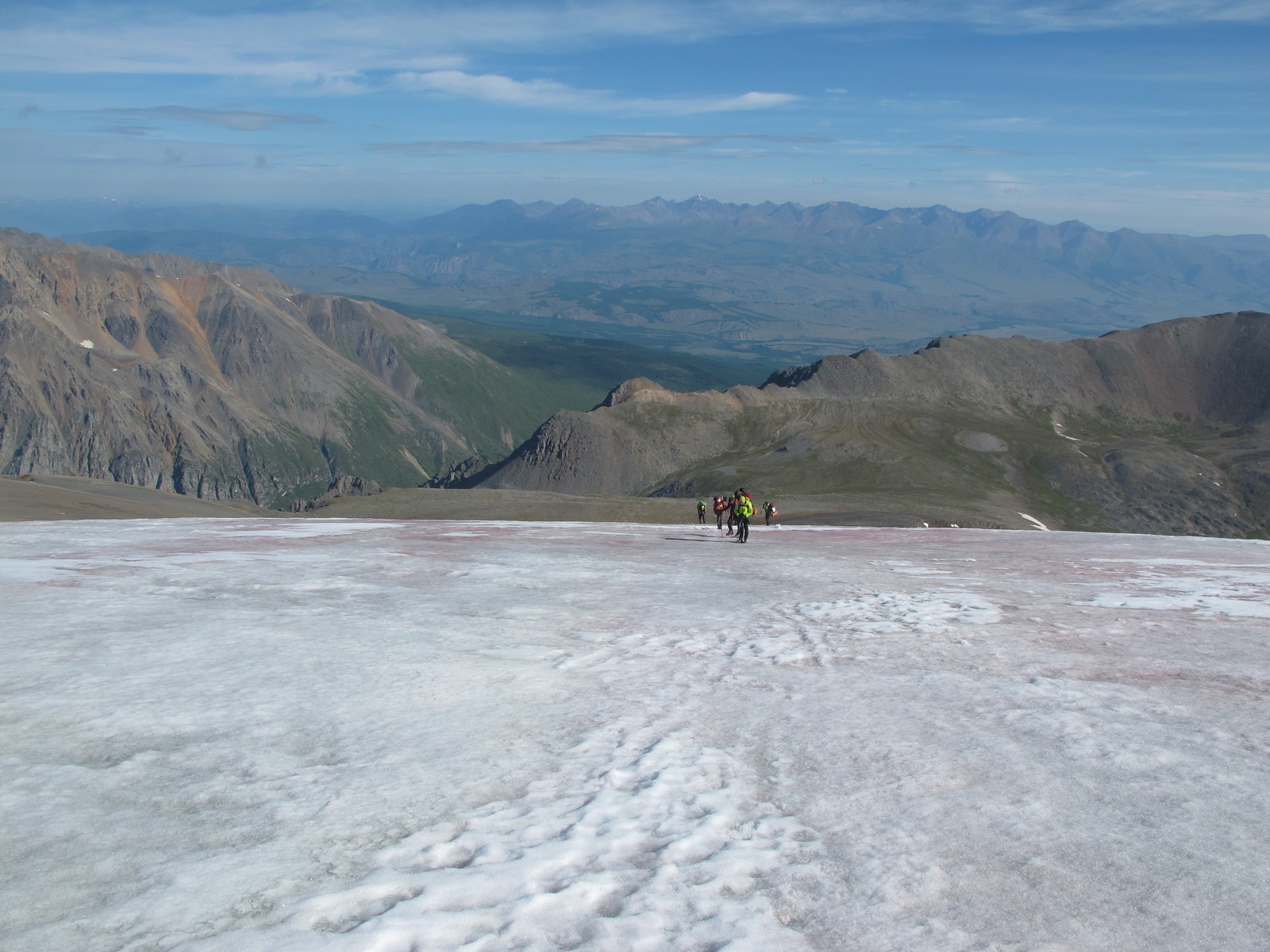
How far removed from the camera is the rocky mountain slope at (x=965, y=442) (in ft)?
440

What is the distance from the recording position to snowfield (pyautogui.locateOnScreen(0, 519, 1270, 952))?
702 centimetres

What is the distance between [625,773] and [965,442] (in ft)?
517

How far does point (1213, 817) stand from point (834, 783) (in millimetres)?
3343

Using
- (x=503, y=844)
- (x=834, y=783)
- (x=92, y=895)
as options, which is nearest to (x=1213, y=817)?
(x=834, y=783)

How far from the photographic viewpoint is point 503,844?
8.02 m

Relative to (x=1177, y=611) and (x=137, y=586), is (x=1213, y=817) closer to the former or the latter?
(x=1177, y=611)

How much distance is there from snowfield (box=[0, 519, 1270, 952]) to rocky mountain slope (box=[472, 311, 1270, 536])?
272 ft

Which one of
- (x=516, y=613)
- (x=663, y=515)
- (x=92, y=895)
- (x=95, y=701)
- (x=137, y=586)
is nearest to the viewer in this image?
(x=92, y=895)

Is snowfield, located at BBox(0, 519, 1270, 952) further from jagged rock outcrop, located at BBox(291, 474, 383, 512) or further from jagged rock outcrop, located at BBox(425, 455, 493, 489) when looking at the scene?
jagged rock outcrop, located at BBox(425, 455, 493, 489)

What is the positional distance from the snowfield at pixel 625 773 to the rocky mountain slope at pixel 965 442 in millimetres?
82904

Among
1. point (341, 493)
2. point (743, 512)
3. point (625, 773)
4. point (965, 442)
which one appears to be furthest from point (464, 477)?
point (625, 773)

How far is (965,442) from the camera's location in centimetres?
15738

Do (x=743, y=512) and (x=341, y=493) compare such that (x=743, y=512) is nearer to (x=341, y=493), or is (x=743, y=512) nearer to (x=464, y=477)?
(x=341, y=493)

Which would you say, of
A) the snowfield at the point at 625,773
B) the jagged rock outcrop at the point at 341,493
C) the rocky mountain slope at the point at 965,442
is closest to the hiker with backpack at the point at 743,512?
the snowfield at the point at 625,773
